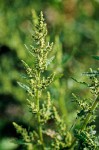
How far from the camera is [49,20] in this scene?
4.57 m

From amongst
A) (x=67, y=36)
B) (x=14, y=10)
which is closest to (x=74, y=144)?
(x=14, y=10)

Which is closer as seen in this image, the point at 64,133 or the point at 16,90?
the point at 64,133

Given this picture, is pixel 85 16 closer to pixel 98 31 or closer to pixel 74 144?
pixel 98 31

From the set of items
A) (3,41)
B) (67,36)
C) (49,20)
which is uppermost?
(49,20)

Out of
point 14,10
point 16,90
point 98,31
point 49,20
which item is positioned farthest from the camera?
point 49,20

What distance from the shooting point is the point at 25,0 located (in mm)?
3566

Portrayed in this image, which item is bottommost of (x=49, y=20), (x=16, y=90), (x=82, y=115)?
(x=82, y=115)

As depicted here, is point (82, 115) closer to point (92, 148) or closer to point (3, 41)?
point (92, 148)

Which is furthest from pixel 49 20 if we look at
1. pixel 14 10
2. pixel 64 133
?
pixel 64 133

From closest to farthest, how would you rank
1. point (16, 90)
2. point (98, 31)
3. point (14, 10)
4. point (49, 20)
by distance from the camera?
1. point (16, 90)
2. point (14, 10)
3. point (98, 31)
4. point (49, 20)

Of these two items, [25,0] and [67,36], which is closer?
[25,0]

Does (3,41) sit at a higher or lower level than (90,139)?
higher

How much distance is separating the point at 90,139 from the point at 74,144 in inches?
6.2

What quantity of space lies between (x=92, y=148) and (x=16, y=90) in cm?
201
